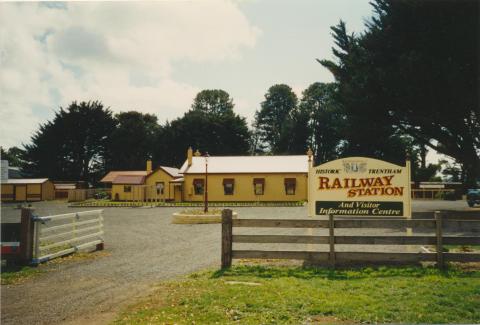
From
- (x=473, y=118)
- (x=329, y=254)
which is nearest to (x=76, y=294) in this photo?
(x=329, y=254)

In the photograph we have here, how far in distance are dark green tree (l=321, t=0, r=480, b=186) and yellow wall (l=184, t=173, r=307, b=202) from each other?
1632 centimetres

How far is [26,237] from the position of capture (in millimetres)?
10047

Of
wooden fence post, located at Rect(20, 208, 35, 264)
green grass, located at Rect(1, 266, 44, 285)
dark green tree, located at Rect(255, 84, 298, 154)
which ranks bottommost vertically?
green grass, located at Rect(1, 266, 44, 285)

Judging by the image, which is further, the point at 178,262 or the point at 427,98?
the point at 427,98

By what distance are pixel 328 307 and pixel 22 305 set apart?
5.45m

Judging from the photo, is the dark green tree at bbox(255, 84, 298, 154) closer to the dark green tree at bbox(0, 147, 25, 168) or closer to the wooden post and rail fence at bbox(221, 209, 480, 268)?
the dark green tree at bbox(0, 147, 25, 168)

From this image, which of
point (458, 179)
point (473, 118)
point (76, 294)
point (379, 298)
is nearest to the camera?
point (379, 298)

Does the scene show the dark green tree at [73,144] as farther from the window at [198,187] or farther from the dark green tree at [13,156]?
the window at [198,187]

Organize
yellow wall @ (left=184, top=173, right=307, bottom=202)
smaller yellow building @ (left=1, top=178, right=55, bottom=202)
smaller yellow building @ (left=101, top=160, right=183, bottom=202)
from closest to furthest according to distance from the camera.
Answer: yellow wall @ (left=184, top=173, right=307, bottom=202) < smaller yellow building @ (left=101, top=160, right=183, bottom=202) < smaller yellow building @ (left=1, top=178, right=55, bottom=202)

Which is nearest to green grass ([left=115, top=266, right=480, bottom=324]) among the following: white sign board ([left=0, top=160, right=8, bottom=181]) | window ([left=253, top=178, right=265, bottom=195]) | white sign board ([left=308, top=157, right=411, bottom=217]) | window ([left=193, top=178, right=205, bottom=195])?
white sign board ([left=308, top=157, right=411, bottom=217])

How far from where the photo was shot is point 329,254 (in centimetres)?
870

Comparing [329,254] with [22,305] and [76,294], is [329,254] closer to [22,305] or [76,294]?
[76,294]

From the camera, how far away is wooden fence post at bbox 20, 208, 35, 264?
32.9 ft

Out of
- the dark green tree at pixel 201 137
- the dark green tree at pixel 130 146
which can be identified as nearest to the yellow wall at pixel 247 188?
the dark green tree at pixel 201 137
